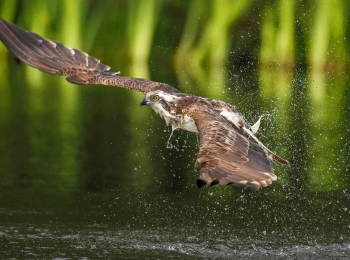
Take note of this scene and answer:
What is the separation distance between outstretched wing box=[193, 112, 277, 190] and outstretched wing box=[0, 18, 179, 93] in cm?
216

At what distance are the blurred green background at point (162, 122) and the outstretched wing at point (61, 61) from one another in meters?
1.62

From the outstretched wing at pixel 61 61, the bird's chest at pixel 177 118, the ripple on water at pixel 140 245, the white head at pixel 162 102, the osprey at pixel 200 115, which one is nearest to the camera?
the osprey at pixel 200 115

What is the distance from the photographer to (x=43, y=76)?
2698 cm

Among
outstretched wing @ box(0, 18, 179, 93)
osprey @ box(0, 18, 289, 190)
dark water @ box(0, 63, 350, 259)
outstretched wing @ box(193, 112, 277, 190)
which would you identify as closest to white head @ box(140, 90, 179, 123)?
osprey @ box(0, 18, 289, 190)

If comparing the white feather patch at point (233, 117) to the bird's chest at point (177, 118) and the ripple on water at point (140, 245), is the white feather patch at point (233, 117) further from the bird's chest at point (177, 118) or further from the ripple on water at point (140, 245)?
the ripple on water at point (140, 245)

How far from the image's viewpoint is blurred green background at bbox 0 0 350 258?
12000mm

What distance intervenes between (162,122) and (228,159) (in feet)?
32.9

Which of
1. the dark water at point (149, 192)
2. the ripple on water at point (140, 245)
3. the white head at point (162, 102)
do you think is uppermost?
the white head at point (162, 102)

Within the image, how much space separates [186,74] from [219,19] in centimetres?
255

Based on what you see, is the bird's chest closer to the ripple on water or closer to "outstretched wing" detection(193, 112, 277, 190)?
"outstretched wing" detection(193, 112, 277, 190)

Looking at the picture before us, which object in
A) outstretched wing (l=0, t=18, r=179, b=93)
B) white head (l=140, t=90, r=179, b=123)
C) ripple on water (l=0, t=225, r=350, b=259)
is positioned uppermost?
outstretched wing (l=0, t=18, r=179, b=93)

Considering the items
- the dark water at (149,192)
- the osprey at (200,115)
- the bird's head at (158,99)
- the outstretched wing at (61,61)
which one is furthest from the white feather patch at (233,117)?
the dark water at (149,192)

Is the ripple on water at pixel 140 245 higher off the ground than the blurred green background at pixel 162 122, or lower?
lower

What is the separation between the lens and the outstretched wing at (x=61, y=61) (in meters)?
11.7
